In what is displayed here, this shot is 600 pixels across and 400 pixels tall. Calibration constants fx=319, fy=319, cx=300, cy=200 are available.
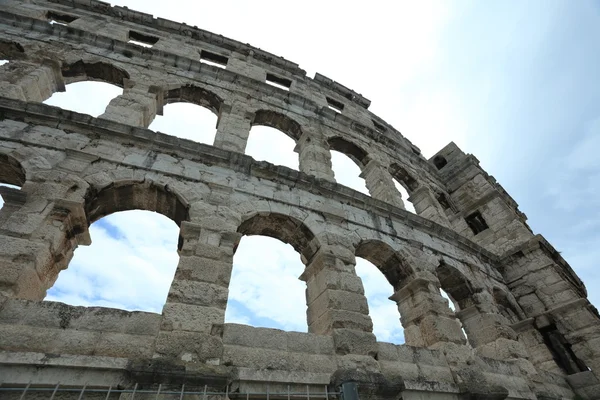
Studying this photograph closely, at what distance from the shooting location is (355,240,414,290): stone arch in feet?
19.9

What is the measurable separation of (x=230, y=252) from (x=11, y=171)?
3535mm

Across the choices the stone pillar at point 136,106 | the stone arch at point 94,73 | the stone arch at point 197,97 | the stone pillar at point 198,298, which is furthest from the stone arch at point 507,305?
the stone arch at point 94,73

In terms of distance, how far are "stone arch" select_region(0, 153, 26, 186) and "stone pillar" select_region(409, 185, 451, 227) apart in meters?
8.73

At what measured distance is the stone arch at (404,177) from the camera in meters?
10.0

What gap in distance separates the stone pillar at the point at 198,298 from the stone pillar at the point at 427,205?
6188 millimetres

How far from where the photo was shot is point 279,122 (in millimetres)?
8859

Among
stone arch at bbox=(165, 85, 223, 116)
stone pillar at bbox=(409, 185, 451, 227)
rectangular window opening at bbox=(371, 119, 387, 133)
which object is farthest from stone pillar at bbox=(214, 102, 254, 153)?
rectangular window opening at bbox=(371, 119, 387, 133)

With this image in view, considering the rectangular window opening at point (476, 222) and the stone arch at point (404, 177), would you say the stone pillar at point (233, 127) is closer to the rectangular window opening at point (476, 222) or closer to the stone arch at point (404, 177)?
the stone arch at point (404, 177)

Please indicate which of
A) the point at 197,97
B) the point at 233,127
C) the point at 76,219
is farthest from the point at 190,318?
the point at 197,97

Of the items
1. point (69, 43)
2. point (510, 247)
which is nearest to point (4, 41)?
point (69, 43)

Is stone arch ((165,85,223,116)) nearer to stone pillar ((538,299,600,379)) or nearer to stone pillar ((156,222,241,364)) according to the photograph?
stone pillar ((156,222,241,364))

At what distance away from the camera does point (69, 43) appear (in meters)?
8.02

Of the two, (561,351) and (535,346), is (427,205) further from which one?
(561,351)

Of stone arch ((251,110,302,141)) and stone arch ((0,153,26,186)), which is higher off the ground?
stone arch ((251,110,302,141))
